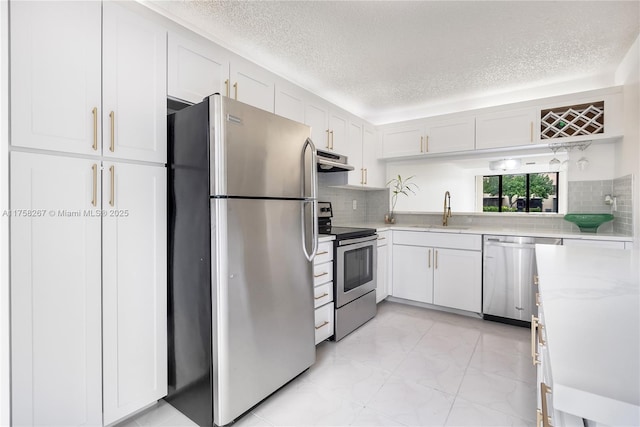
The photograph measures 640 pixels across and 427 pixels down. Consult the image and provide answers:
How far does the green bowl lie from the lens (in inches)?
108

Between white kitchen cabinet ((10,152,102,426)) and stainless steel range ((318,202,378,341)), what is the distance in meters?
1.68

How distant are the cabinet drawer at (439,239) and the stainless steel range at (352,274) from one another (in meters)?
0.54

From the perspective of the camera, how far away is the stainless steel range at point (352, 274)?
261cm

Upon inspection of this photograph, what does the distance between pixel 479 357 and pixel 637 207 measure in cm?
164

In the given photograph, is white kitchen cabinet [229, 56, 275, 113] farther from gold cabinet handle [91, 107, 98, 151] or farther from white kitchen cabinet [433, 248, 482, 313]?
white kitchen cabinet [433, 248, 482, 313]

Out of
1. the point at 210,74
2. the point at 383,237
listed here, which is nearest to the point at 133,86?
the point at 210,74

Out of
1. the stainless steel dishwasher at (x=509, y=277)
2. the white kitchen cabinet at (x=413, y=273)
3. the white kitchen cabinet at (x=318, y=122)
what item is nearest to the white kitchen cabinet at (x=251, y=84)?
the white kitchen cabinet at (x=318, y=122)

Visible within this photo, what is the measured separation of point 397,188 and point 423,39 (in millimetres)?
2218

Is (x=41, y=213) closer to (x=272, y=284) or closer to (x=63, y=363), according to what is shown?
(x=63, y=363)

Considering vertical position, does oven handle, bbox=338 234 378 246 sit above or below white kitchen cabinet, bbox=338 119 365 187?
below

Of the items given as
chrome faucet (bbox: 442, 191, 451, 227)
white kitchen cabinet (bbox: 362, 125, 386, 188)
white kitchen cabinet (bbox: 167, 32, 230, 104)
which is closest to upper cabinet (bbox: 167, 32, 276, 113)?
white kitchen cabinet (bbox: 167, 32, 230, 104)

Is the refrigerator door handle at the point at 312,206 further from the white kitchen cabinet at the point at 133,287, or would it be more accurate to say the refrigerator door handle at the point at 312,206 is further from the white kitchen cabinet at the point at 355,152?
the white kitchen cabinet at the point at 355,152

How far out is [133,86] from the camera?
5.16ft

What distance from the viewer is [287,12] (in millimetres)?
1971
